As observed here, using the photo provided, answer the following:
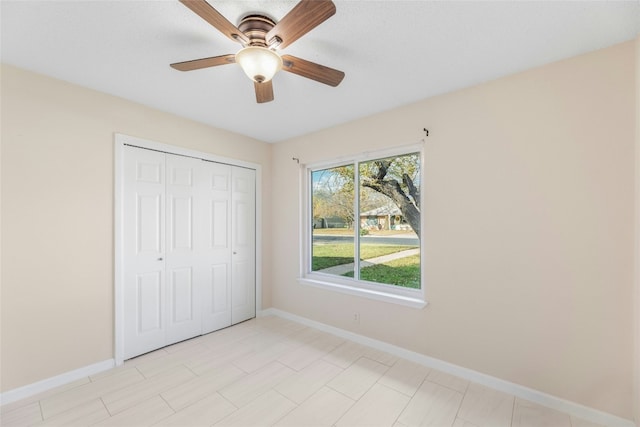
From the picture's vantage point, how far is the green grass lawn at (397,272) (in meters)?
2.71

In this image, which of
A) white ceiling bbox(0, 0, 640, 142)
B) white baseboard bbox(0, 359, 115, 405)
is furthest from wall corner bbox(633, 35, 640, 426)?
white baseboard bbox(0, 359, 115, 405)

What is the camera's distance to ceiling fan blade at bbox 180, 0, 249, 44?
1.14 m

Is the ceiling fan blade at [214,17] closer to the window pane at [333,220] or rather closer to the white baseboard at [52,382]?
the window pane at [333,220]

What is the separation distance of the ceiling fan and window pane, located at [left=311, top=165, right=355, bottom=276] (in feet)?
5.57

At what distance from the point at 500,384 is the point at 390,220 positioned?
1.63 metres

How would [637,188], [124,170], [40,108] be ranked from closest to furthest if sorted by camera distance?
[637,188] < [40,108] < [124,170]

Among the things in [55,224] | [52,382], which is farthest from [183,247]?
[52,382]

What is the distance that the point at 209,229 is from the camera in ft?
10.6

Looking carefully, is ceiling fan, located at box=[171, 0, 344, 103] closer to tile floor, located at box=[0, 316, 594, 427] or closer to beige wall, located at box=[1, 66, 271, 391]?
beige wall, located at box=[1, 66, 271, 391]

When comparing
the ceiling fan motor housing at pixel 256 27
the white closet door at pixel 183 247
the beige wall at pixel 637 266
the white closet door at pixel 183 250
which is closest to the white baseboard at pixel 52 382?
the white closet door at pixel 183 247

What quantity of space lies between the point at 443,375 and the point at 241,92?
9.89 feet

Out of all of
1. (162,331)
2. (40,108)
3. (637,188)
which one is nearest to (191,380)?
(162,331)

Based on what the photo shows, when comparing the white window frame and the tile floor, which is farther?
the white window frame

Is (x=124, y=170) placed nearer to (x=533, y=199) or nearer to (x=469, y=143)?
(x=469, y=143)
